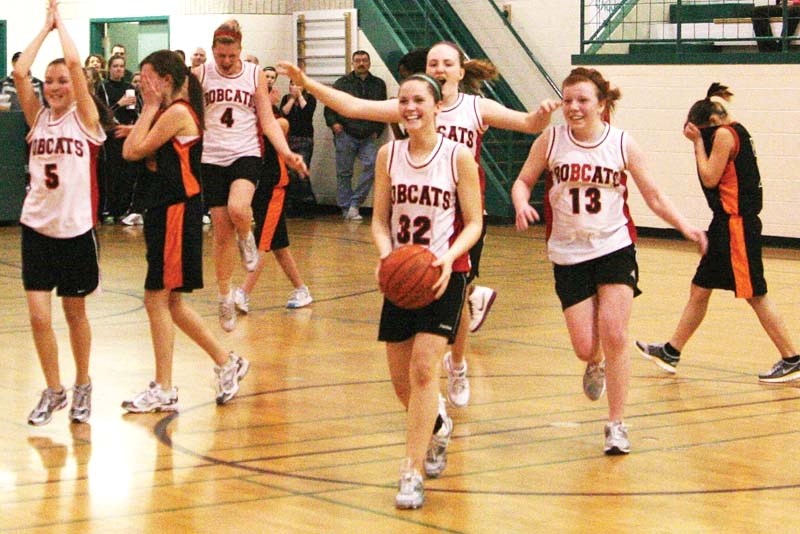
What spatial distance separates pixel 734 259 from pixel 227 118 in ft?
11.5

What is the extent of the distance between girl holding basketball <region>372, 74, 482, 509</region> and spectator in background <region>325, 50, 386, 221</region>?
1204 centimetres

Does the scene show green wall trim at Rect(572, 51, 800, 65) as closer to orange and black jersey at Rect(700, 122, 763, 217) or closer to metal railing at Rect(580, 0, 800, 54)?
metal railing at Rect(580, 0, 800, 54)

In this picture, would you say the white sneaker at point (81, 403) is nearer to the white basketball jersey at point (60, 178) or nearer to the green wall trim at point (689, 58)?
the white basketball jersey at point (60, 178)

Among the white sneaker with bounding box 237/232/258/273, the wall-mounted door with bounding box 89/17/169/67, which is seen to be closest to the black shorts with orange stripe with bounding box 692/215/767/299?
the white sneaker with bounding box 237/232/258/273

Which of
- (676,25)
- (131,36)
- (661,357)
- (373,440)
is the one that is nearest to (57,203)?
(373,440)

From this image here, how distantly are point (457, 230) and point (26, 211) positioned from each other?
2.22 m

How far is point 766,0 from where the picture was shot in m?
16.6

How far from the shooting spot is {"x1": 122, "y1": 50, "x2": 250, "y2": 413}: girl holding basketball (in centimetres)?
719

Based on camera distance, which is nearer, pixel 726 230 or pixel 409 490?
pixel 409 490

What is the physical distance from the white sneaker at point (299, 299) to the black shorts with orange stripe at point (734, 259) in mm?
3387

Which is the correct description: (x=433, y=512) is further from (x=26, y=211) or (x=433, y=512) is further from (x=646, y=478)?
(x=26, y=211)

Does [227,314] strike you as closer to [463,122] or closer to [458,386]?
[458,386]

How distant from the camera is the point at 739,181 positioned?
8.54m

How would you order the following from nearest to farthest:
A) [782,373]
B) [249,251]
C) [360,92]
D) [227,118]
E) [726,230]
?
[782,373]
[726,230]
[227,118]
[249,251]
[360,92]
